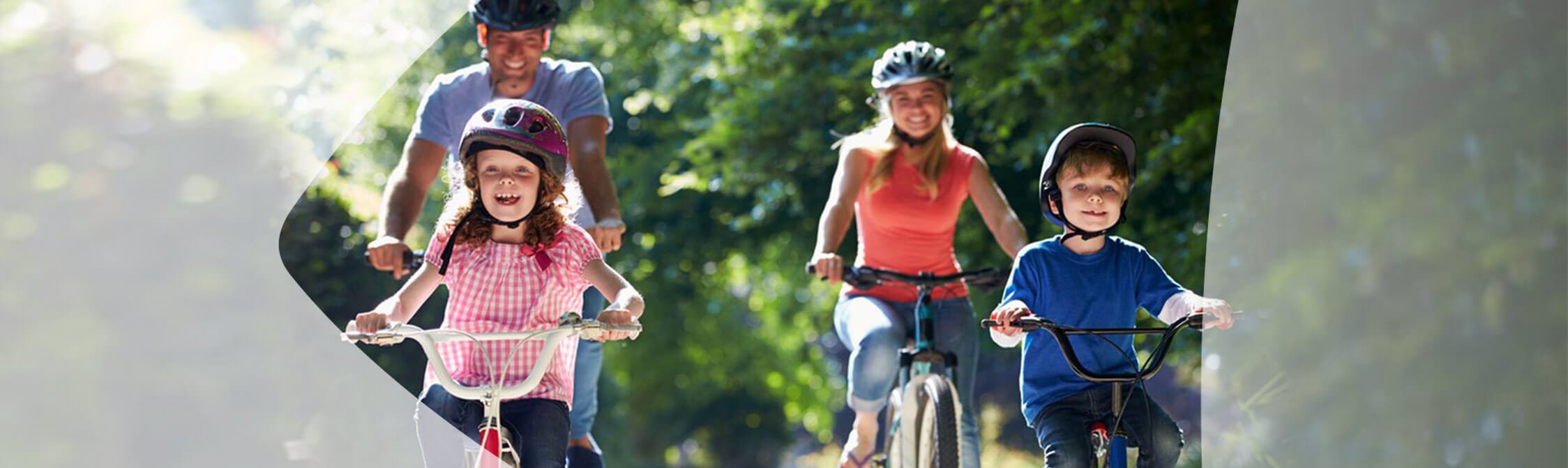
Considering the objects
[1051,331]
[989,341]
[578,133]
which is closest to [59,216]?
[578,133]

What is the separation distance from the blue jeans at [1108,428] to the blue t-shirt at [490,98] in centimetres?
164

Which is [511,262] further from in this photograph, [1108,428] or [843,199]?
[1108,428]

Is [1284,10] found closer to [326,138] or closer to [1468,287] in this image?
[1468,287]

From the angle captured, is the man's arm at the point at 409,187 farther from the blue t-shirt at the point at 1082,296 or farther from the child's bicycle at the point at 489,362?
the blue t-shirt at the point at 1082,296

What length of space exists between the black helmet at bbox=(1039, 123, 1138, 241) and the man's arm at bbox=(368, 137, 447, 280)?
1.84 meters

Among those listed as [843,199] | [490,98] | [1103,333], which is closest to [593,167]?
[490,98]

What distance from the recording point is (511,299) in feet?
13.9

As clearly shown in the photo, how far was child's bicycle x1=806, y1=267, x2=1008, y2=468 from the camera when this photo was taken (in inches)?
197

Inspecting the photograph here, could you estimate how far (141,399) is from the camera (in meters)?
5.70

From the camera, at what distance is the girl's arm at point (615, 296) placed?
3936 mm

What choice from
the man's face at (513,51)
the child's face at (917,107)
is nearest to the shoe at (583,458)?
the man's face at (513,51)

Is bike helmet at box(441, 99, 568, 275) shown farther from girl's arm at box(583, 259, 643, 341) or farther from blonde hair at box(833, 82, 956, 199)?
blonde hair at box(833, 82, 956, 199)

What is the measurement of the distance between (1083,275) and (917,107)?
129 centimetres

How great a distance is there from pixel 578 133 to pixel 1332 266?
299cm
